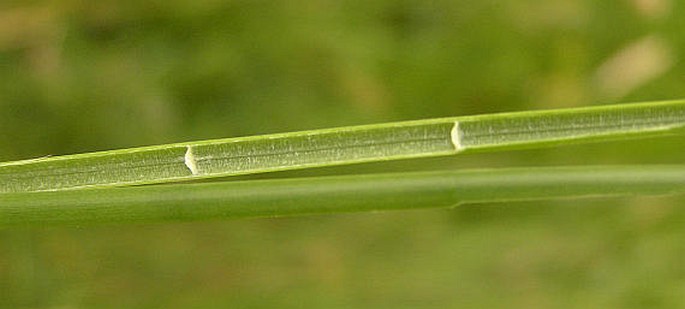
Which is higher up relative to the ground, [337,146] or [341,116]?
[341,116]

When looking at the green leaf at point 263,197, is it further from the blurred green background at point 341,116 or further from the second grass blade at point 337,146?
the blurred green background at point 341,116

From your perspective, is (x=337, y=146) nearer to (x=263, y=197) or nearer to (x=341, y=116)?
(x=263, y=197)

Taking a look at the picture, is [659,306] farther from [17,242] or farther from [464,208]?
[17,242]

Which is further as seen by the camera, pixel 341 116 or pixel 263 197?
pixel 341 116

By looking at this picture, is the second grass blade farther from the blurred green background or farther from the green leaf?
the blurred green background

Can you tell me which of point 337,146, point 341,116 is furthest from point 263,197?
point 341,116

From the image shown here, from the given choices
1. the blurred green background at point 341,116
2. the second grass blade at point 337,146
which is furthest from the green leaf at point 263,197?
the blurred green background at point 341,116

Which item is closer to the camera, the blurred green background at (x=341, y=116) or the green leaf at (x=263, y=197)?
the green leaf at (x=263, y=197)
